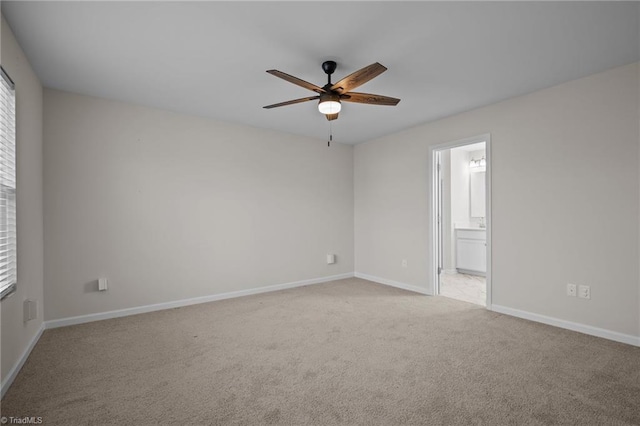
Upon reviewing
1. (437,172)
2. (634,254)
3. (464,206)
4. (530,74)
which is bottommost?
(634,254)

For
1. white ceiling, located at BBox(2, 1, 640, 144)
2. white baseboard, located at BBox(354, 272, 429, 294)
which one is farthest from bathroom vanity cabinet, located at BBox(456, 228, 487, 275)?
white ceiling, located at BBox(2, 1, 640, 144)

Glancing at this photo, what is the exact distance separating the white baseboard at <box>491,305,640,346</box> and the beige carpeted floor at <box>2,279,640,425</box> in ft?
0.35

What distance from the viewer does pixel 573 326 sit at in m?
3.08

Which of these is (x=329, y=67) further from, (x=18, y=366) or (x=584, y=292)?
(x=18, y=366)

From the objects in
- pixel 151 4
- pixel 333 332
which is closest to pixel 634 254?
pixel 333 332

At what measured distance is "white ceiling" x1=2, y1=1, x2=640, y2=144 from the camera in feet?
6.65

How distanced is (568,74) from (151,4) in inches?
137

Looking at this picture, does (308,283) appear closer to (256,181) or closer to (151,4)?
(256,181)

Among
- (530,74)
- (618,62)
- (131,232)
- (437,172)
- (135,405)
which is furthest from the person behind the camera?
(437,172)

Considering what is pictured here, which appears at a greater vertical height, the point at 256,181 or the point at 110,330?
the point at 256,181

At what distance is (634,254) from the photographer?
108 inches

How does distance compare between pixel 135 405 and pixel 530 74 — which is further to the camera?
pixel 530 74

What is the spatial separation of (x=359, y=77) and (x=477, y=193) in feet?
15.9

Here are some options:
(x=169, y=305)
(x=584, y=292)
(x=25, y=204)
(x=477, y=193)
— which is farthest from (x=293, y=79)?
(x=477, y=193)
